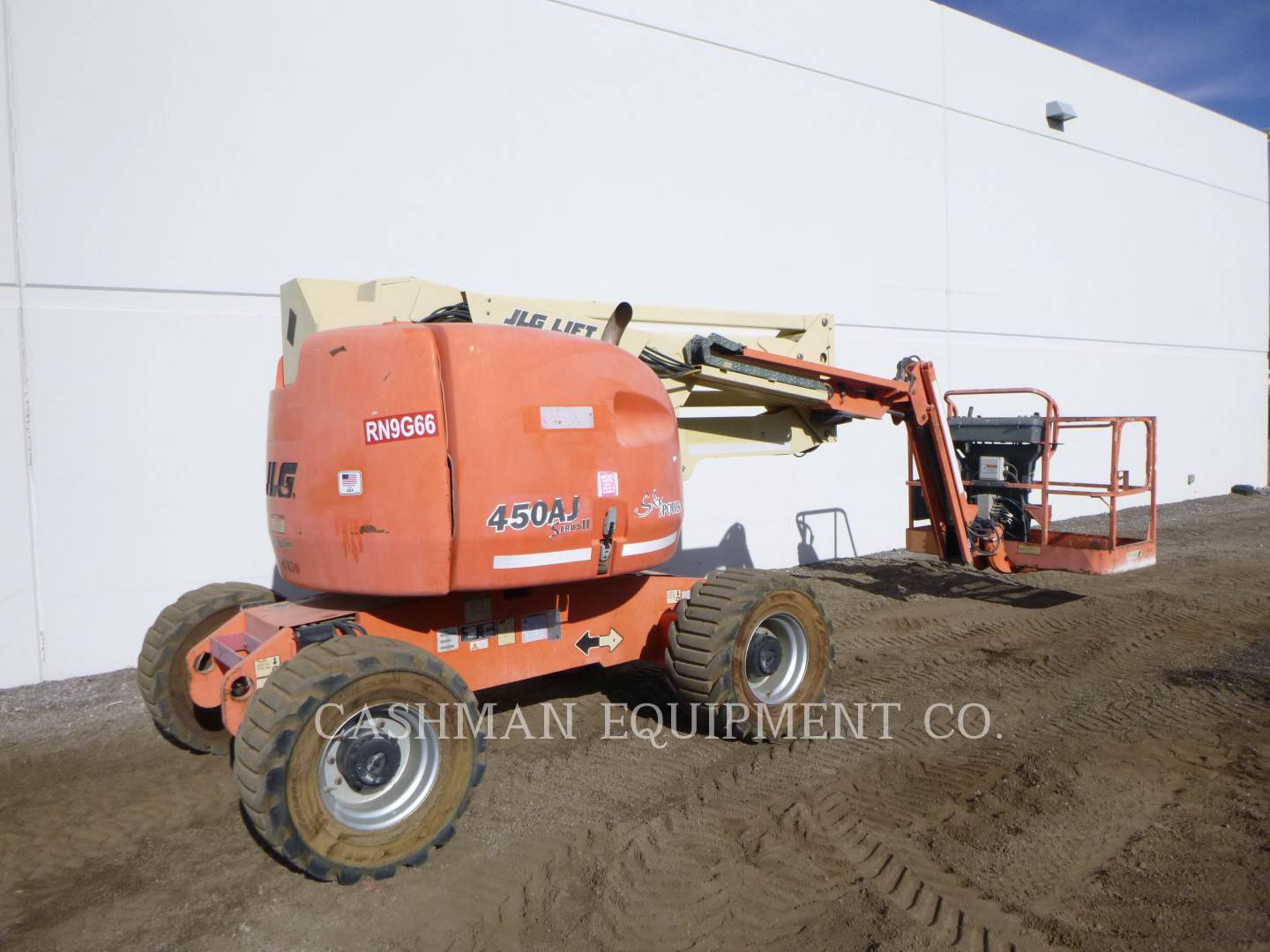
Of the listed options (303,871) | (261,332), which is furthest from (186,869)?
(261,332)

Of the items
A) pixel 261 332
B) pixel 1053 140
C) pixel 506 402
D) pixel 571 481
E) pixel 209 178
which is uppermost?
pixel 1053 140

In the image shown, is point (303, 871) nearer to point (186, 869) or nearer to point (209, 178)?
point (186, 869)

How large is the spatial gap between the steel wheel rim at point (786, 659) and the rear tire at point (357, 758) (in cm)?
211

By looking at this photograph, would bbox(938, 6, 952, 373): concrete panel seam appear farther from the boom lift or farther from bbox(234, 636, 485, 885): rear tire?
bbox(234, 636, 485, 885): rear tire

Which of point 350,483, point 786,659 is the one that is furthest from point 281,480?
point 786,659

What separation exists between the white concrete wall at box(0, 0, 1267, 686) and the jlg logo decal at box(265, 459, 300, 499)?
3195mm

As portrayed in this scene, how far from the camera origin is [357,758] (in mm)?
3658

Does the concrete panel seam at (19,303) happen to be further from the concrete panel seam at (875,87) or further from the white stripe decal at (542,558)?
the concrete panel seam at (875,87)

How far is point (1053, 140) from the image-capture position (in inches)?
578

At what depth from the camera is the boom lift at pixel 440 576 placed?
3.65 meters

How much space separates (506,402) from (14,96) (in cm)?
530

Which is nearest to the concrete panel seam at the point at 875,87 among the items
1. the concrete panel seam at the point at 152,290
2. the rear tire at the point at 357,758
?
the concrete panel seam at the point at 152,290

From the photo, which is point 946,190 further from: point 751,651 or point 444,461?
point 444,461

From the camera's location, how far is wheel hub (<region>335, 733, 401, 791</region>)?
3660mm
